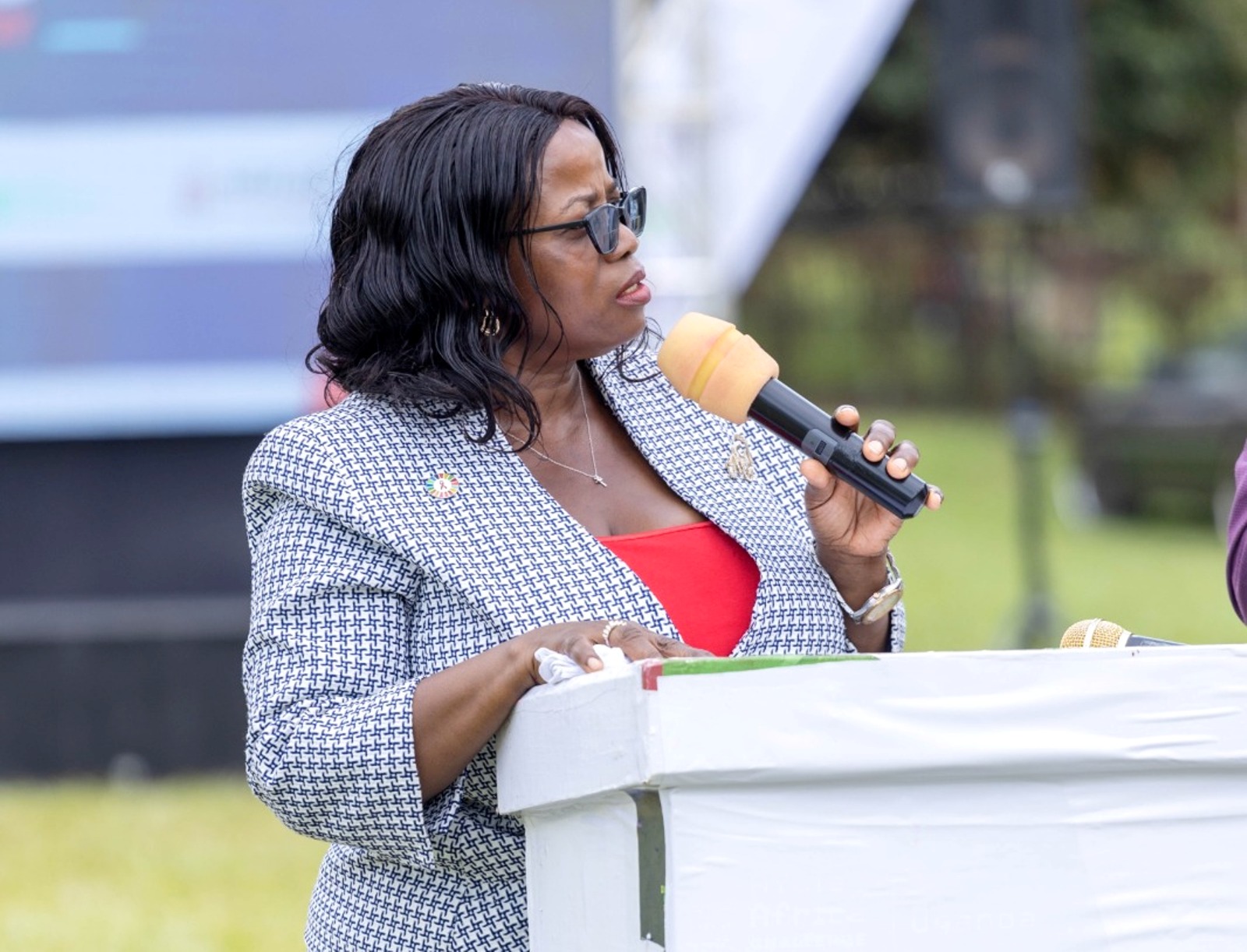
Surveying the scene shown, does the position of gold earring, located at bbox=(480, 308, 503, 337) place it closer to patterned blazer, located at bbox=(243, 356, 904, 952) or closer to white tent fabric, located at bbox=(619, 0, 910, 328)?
patterned blazer, located at bbox=(243, 356, 904, 952)

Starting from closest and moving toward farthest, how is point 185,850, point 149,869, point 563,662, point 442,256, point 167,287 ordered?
point 563,662, point 442,256, point 149,869, point 185,850, point 167,287

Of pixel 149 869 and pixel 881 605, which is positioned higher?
pixel 881 605

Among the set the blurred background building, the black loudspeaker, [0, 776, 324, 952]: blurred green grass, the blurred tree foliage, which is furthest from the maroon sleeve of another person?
the blurred tree foliage

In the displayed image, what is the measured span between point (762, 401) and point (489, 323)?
1.35ft

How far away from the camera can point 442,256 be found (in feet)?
6.37

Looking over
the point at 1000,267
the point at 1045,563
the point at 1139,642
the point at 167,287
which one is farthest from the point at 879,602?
the point at 1000,267

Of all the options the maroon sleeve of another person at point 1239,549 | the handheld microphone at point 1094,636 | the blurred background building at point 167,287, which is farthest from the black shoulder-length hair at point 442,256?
the blurred background building at point 167,287

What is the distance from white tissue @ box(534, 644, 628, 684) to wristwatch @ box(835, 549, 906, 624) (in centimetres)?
55

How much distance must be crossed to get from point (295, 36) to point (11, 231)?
1117 millimetres

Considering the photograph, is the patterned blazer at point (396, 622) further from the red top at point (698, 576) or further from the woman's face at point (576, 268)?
the woman's face at point (576, 268)

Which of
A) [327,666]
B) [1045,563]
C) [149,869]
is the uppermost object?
[327,666]

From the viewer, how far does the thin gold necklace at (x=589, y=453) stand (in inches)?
80.0

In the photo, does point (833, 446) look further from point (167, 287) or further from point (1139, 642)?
point (167, 287)

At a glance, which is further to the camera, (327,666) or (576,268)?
(576,268)
